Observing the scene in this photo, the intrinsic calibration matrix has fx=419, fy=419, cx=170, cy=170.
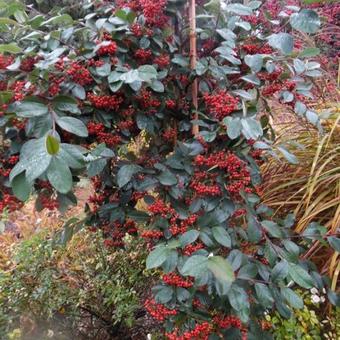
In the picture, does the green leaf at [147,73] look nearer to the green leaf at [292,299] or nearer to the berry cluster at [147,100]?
the berry cluster at [147,100]

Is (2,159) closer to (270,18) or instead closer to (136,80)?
(136,80)

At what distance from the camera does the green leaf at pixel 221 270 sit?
770 mm

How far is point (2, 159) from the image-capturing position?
39.4 inches

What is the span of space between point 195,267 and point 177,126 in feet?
1.70

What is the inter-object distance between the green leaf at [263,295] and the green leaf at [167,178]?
12.5 inches

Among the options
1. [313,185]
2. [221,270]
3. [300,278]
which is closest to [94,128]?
[221,270]

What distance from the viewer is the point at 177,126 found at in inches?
48.6

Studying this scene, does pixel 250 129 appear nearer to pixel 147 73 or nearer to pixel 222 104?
pixel 222 104

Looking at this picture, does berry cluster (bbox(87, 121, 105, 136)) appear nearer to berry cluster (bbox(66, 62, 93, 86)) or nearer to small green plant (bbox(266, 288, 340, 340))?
berry cluster (bbox(66, 62, 93, 86))

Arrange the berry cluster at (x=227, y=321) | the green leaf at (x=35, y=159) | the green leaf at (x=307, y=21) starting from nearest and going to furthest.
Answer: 1. the green leaf at (x=35, y=159)
2. the green leaf at (x=307, y=21)
3. the berry cluster at (x=227, y=321)

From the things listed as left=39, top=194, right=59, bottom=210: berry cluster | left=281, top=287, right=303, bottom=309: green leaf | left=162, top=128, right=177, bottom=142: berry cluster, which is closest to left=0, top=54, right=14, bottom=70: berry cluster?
left=39, top=194, right=59, bottom=210: berry cluster

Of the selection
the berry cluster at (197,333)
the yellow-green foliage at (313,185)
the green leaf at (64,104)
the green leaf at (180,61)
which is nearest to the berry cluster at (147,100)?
the green leaf at (180,61)

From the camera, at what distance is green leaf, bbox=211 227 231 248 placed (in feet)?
3.08

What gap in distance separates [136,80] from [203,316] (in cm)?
57
